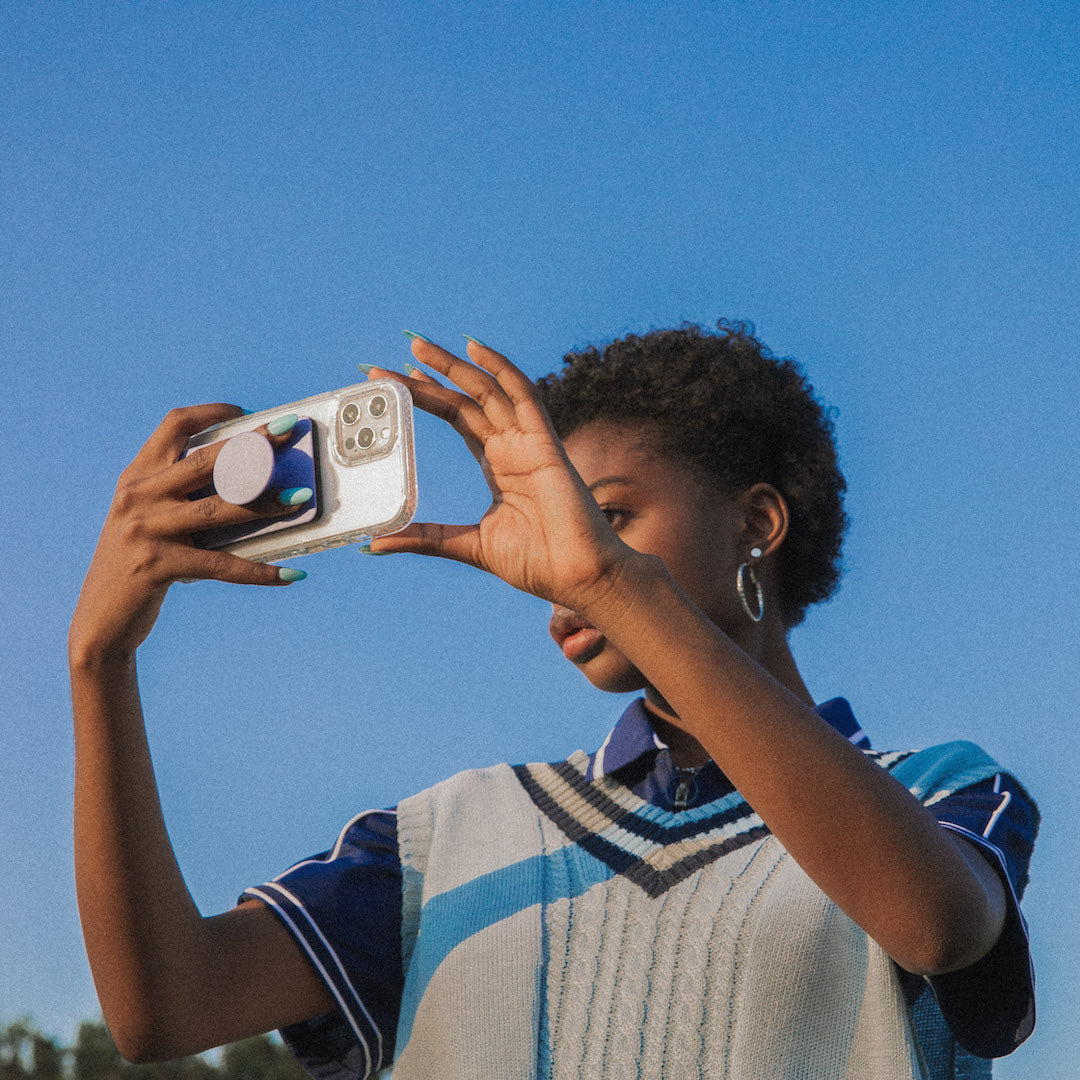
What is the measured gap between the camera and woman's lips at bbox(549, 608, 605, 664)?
2.49 m

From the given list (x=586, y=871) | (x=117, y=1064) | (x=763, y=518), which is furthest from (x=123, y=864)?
(x=117, y=1064)

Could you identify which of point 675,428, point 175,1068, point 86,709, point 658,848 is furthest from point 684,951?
point 175,1068

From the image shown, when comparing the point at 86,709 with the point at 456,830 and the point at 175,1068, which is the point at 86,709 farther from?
the point at 175,1068

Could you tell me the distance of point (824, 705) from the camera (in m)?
2.51

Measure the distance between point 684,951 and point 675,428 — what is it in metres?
1.22

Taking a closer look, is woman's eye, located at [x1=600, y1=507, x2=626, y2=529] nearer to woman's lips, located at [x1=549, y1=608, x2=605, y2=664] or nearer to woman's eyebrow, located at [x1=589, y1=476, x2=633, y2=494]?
woman's eyebrow, located at [x1=589, y1=476, x2=633, y2=494]

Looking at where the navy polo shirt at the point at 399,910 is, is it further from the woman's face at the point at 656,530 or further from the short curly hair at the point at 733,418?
the short curly hair at the point at 733,418

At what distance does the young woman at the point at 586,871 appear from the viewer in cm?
167

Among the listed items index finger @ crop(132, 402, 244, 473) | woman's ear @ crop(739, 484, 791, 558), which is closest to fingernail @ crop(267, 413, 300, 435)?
index finger @ crop(132, 402, 244, 473)

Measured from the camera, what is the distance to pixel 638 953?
6.91ft

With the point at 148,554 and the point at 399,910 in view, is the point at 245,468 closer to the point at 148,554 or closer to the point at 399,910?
the point at 148,554

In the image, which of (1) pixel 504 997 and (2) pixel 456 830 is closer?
(1) pixel 504 997

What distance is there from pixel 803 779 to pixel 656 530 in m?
1.01

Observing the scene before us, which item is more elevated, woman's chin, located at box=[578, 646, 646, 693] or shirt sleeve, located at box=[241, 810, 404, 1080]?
woman's chin, located at box=[578, 646, 646, 693]
